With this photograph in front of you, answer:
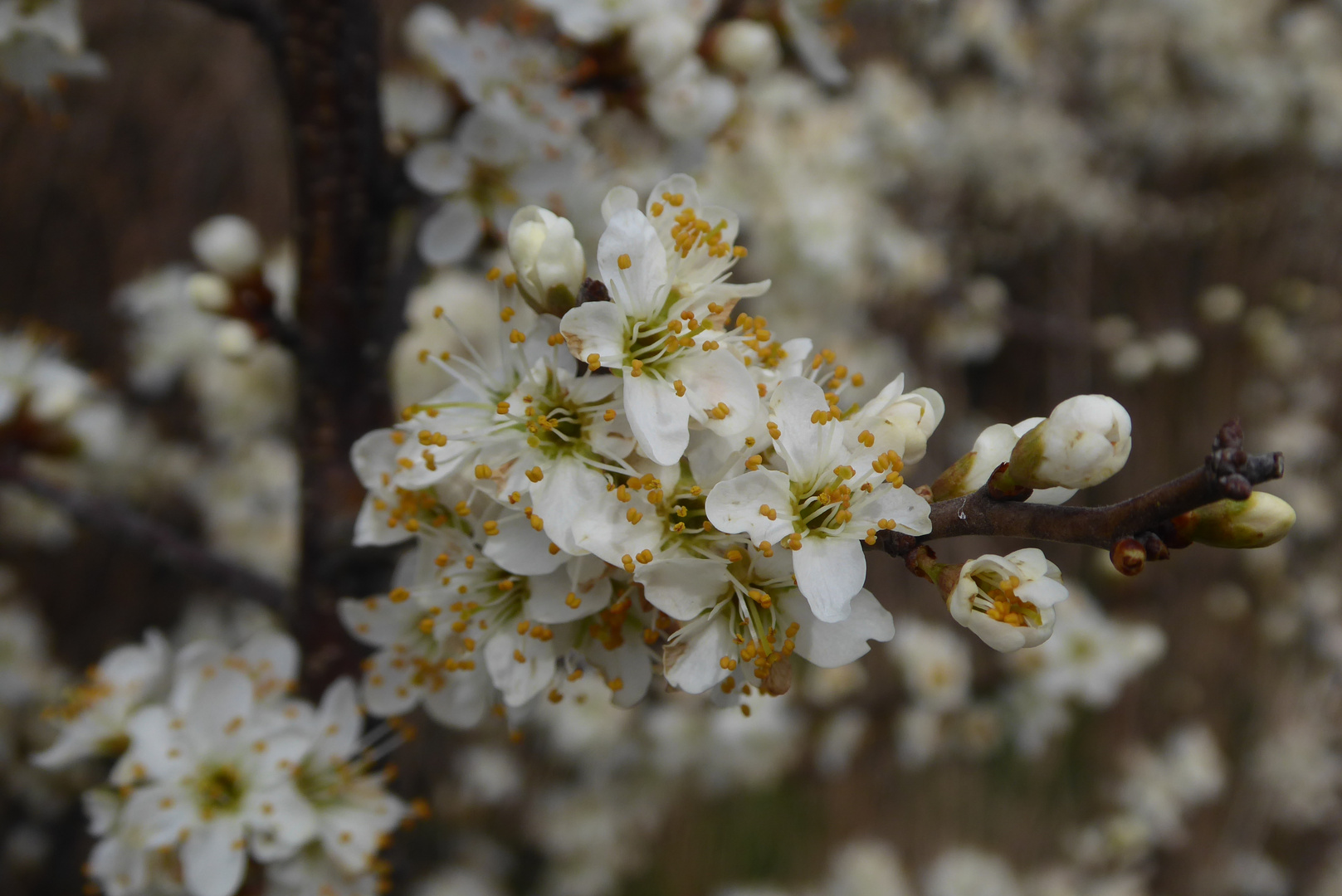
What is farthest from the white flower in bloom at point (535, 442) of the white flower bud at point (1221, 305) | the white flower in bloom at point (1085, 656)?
the white flower bud at point (1221, 305)

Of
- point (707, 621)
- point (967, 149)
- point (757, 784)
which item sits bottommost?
point (757, 784)

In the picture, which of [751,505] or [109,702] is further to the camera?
[109,702]

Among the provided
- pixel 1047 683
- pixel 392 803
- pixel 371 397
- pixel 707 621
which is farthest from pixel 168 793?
pixel 1047 683

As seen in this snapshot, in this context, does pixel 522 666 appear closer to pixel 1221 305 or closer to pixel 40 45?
pixel 40 45

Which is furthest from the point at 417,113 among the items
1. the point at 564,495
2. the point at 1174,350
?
the point at 1174,350

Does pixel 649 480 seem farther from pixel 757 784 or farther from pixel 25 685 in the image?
pixel 757 784

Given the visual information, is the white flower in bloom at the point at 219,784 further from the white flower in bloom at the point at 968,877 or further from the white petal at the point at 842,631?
the white flower in bloom at the point at 968,877
